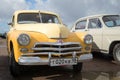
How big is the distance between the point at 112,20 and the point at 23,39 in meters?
4.92

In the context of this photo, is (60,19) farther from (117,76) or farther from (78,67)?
(117,76)

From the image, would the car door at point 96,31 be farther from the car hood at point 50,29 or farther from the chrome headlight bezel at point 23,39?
the chrome headlight bezel at point 23,39

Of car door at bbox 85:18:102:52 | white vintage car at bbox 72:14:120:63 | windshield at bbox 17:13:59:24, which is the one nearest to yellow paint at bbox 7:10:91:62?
windshield at bbox 17:13:59:24

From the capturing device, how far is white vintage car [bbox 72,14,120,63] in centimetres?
1048

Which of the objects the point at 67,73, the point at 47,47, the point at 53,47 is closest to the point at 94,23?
the point at 67,73

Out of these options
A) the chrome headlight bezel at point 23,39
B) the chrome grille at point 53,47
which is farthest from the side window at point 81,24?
the chrome headlight bezel at point 23,39

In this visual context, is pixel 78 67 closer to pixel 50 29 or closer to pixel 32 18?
pixel 50 29

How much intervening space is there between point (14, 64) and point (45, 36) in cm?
113

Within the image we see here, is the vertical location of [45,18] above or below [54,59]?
above

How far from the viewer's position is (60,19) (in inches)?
402

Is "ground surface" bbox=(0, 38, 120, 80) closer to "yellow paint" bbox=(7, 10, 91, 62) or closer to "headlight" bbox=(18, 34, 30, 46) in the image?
"yellow paint" bbox=(7, 10, 91, 62)

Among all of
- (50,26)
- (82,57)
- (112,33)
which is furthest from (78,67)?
(112,33)

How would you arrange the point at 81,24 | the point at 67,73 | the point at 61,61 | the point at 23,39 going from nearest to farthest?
the point at 23,39, the point at 61,61, the point at 67,73, the point at 81,24

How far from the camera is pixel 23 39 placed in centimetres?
738
